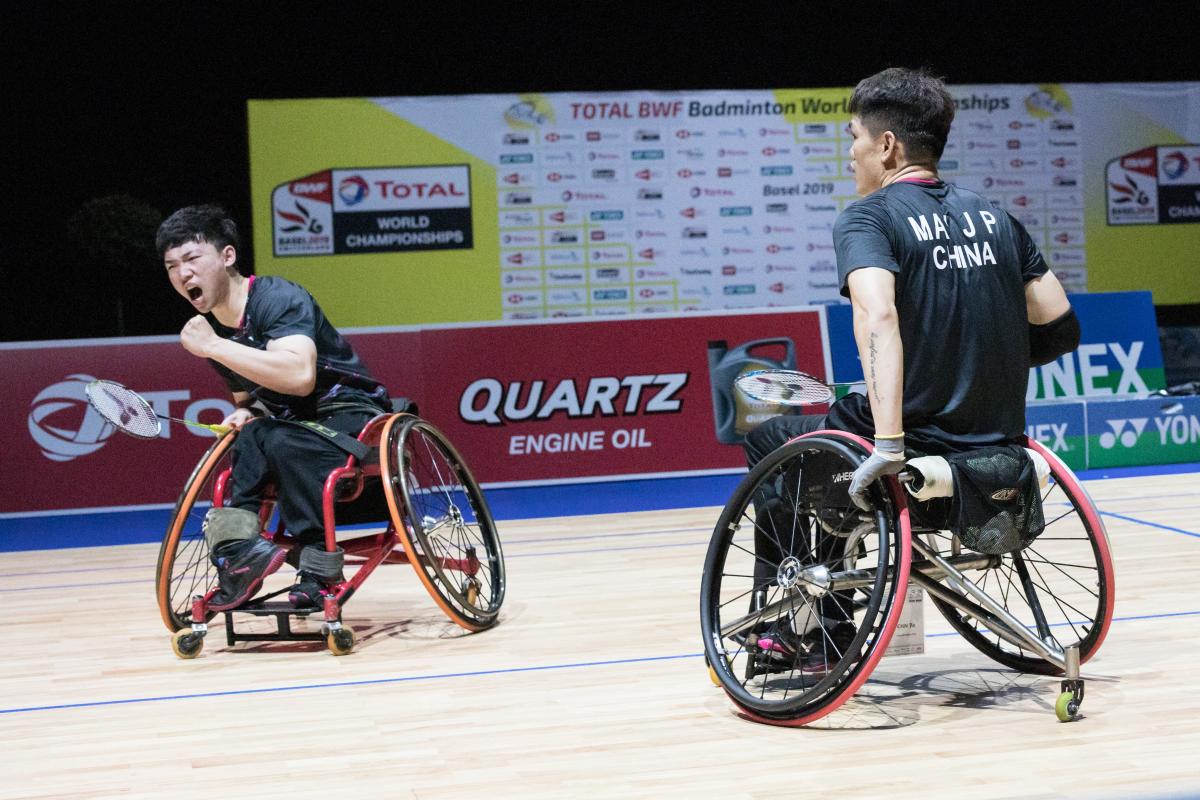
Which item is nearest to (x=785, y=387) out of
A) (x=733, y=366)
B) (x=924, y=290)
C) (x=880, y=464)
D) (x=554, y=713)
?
(x=924, y=290)

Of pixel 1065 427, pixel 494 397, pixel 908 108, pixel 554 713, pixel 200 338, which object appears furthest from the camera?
pixel 494 397

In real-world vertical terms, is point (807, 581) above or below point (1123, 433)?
above

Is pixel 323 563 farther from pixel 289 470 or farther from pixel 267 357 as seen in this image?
pixel 267 357

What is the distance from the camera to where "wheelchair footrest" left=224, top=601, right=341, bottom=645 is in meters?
3.82

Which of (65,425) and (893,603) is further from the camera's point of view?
(65,425)

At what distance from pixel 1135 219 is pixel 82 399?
723 cm

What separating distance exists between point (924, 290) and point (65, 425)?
5087mm

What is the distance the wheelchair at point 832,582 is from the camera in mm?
2746

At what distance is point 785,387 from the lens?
10.7ft

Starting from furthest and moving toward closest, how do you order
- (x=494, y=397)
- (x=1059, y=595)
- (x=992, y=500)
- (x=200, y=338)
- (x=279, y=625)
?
1. (x=494, y=397)
2. (x=1059, y=595)
3. (x=279, y=625)
4. (x=200, y=338)
5. (x=992, y=500)

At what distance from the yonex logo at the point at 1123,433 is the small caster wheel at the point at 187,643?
4.89 m

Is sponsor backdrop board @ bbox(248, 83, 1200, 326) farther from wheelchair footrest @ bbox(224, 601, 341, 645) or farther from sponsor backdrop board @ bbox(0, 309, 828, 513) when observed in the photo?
wheelchair footrest @ bbox(224, 601, 341, 645)

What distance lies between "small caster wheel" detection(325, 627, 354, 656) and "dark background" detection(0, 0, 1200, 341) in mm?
5375

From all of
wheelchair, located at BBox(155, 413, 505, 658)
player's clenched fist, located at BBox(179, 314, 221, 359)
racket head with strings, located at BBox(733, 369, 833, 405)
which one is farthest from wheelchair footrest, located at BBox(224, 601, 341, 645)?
racket head with strings, located at BBox(733, 369, 833, 405)
